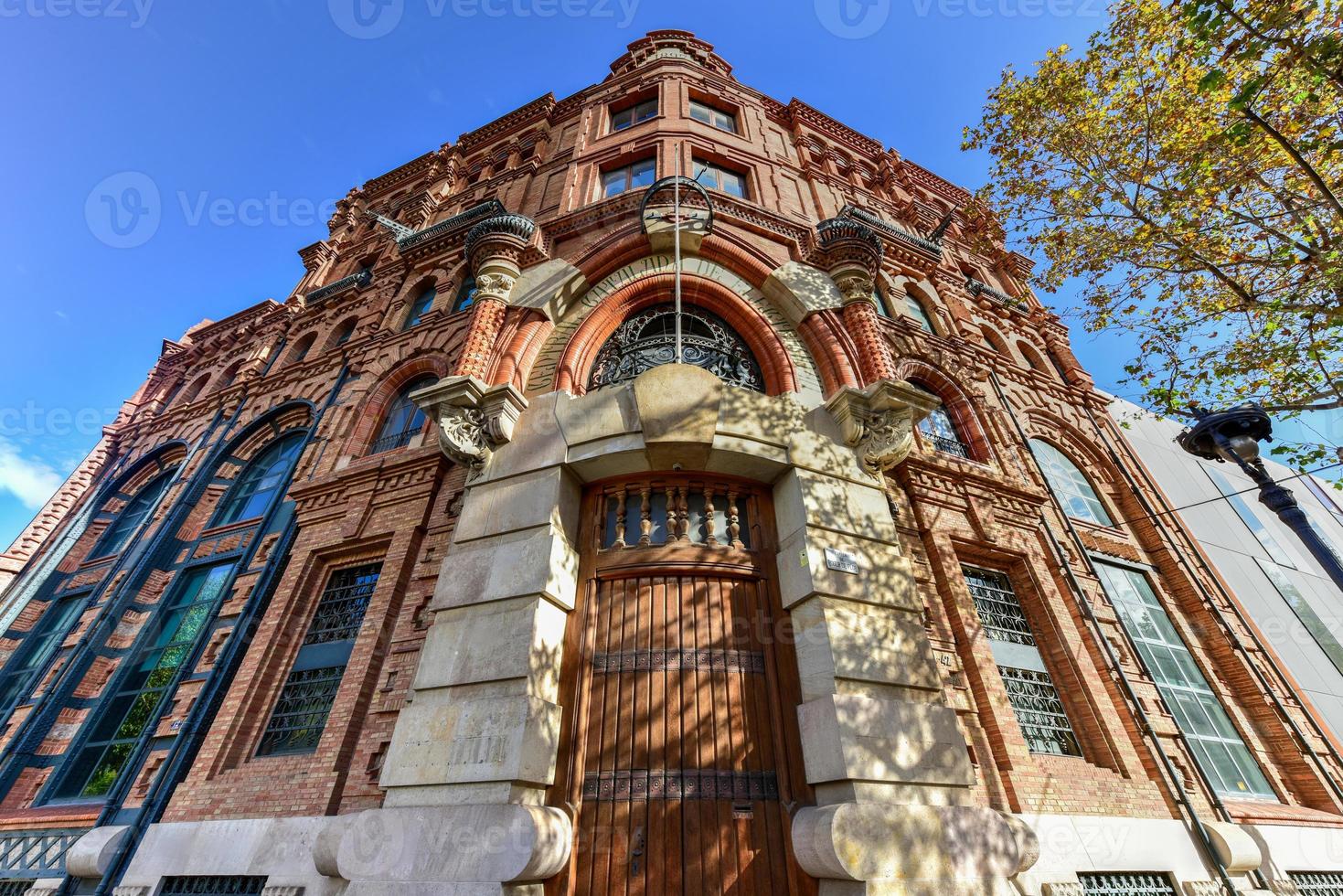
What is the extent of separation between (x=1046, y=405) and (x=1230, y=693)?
6.34 m

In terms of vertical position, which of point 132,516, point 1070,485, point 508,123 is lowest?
point 1070,485

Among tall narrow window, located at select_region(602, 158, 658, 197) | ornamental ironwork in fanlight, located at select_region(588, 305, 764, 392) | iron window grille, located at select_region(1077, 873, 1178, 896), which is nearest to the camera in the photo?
iron window grille, located at select_region(1077, 873, 1178, 896)

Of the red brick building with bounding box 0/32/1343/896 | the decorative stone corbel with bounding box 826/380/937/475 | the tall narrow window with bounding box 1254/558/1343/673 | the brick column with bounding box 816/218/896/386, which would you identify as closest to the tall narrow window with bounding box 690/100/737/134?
the red brick building with bounding box 0/32/1343/896

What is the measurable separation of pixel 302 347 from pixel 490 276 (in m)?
8.95

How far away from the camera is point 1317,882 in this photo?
6922mm

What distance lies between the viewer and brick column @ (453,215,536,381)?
879cm

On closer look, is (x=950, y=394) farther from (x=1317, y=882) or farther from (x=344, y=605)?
(x=344, y=605)

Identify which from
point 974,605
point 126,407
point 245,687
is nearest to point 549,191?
point 245,687

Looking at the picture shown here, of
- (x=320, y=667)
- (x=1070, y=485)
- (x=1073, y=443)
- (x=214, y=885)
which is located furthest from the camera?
(x=1073, y=443)

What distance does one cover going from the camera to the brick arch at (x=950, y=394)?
36.2 feet

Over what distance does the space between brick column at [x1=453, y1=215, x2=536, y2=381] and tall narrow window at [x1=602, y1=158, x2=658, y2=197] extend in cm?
364

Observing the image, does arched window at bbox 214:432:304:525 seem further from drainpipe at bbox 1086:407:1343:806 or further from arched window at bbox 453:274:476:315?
drainpipe at bbox 1086:407:1343:806

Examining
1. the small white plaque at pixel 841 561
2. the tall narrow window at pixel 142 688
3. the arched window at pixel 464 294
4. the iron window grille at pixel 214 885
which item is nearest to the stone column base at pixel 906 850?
the small white plaque at pixel 841 561

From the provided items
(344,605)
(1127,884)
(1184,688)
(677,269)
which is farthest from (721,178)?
(1127,884)
